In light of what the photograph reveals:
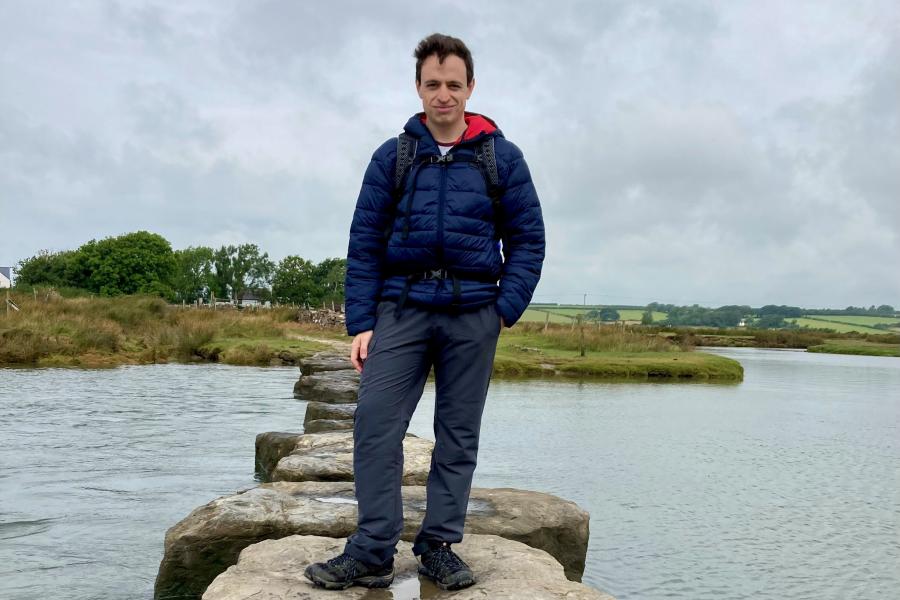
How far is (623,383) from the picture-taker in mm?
23953

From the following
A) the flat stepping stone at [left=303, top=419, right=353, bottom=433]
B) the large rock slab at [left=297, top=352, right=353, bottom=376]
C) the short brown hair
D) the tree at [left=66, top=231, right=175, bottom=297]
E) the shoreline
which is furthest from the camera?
the tree at [left=66, top=231, right=175, bottom=297]

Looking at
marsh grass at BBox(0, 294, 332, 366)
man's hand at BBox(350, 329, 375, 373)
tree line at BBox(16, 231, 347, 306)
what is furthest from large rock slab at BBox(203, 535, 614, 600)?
tree line at BBox(16, 231, 347, 306)

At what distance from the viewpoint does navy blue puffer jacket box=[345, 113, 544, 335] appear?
12.5 feet

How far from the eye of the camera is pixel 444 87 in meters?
3.83

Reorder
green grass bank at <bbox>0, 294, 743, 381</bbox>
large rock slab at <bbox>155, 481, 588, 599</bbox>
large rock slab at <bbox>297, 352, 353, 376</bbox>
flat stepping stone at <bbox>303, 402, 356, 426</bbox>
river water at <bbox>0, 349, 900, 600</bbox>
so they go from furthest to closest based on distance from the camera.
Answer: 1. green grass bank at <bbox>0, 294, 743, 381</bbox>
2. large rock slab at <bbox>297, 352, 353, 376</bbox>
3. flat stepping stone at <bbox>303, 402, 356, 426</bbox>
4. river water at <bbox>0, 349, 900, 600</bbox>
5. large rock slab at <bbox>155, 481, 588, 599</bbox>

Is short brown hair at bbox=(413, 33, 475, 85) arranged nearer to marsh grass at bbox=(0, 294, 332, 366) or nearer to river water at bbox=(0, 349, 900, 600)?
river water at bbox=(0, 349, 900, 600)

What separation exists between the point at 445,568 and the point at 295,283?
108 meters

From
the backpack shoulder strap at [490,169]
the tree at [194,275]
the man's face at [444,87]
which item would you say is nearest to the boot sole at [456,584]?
the backpack shoulder strap at [490,169]

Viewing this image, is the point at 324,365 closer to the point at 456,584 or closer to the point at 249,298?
the point at 456,584

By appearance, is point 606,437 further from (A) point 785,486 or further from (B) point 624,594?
(B) point 624,594

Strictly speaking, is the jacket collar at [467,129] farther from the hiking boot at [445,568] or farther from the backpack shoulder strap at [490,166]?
the hiking boot at [445,568]

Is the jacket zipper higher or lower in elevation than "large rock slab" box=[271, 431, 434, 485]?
higher

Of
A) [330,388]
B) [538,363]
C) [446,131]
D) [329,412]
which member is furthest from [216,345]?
[446,131]

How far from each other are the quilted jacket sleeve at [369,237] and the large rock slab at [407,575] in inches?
43.9
